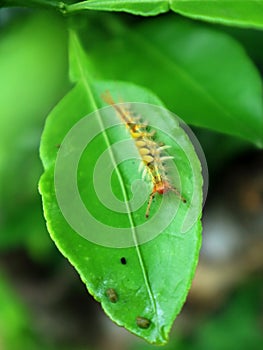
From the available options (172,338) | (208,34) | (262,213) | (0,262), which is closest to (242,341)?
(172,338)

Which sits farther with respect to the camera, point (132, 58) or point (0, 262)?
point (0, 262)

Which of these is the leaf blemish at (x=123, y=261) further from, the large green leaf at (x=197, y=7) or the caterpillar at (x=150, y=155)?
the large green leaf at (x=197, y=7)

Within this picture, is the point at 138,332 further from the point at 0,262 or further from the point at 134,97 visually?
the point at 0,262

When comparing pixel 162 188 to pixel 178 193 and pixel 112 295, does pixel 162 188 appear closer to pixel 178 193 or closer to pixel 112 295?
pixel 178 193

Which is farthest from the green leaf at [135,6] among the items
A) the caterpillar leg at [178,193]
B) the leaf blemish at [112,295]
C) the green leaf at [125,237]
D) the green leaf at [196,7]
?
the leaf blemish at [112,295]

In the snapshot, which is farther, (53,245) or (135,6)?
(53,245)

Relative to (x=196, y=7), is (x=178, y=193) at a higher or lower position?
lower

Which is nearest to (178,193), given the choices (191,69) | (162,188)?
(162,188)
